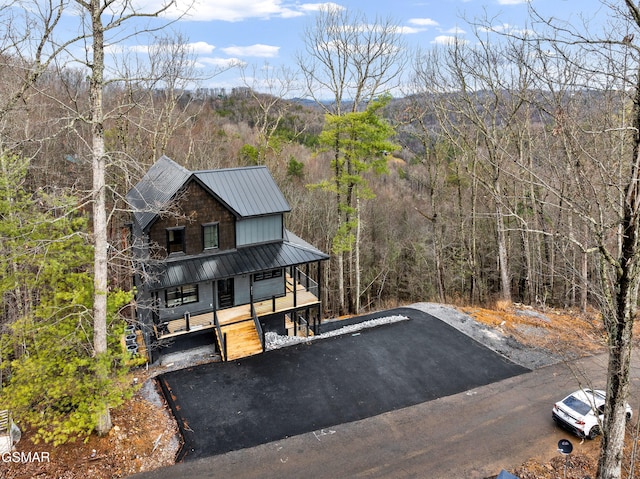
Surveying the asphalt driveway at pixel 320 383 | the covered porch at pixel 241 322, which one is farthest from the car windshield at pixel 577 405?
the covered porch at pixel 241 322

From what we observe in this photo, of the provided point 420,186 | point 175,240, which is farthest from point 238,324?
point 420,186

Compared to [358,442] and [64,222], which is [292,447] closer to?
[358,442]

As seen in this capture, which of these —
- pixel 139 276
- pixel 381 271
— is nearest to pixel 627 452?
pixel 139 276

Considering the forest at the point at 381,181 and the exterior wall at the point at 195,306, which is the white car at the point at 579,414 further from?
the exterior wall at the point at 195,306

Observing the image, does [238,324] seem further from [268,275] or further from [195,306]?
[268,275]

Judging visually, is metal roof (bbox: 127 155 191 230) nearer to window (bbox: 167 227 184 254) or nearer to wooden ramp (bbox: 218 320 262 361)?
window (bbox: 167 227 184 254)
